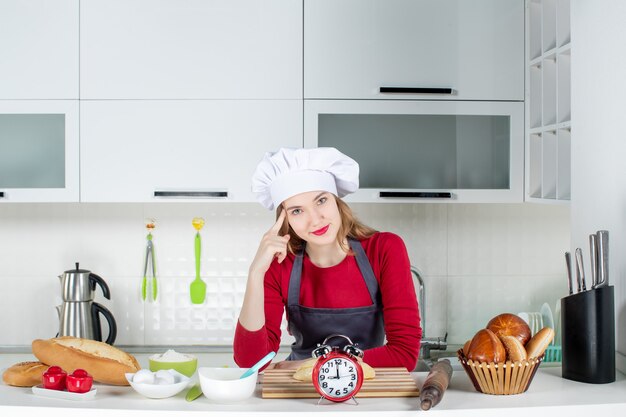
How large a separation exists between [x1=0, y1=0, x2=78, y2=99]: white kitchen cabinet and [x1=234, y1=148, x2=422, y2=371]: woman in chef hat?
100cm

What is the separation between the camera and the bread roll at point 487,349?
1.45 metres

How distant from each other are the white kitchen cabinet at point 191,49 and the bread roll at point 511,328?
1.26 metres

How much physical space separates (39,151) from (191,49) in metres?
0.61

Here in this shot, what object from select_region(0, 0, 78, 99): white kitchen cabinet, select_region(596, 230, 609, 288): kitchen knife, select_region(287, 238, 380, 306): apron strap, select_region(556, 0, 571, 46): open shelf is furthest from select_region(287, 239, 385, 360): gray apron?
select_region(0, 0, 78, 99): white kitchen cabinet

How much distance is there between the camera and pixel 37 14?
2564 mm

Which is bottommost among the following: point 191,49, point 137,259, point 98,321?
point 98,321

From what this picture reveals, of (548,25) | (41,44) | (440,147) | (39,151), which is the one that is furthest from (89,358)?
(548,25)

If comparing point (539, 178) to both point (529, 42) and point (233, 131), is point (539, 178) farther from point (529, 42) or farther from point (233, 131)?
point (233, 131)

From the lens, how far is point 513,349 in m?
1.46

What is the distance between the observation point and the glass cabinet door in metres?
2.64

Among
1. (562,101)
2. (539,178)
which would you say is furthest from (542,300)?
(562,101)

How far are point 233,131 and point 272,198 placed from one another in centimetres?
73

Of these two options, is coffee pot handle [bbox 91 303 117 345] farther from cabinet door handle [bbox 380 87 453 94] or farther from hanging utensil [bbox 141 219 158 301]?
cabinet door handle [bbox 380 87 453 94]

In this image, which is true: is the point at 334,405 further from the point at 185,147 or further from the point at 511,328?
the point at 185,147
